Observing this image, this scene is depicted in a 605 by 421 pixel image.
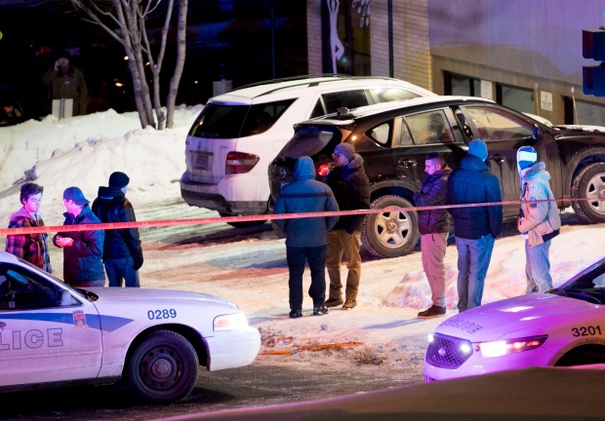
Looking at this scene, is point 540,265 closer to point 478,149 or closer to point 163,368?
point 478,149

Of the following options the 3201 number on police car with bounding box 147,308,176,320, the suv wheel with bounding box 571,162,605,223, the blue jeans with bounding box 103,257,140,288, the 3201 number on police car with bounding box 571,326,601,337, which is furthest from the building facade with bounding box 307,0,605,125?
the 3201 number on police car with bounding box 571,326,601,337

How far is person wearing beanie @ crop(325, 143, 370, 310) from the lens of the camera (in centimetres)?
1316

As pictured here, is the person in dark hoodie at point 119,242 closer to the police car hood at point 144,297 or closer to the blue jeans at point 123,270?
the blue jeans at point 123,270

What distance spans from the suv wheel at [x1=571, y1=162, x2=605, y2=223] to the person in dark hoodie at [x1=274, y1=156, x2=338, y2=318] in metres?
4.27

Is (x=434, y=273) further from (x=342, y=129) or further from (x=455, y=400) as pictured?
(x=455, y=400)

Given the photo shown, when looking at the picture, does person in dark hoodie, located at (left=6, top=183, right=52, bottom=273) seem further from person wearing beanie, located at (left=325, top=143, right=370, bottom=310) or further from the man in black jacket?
the man in black jacket

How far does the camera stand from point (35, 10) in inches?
1405

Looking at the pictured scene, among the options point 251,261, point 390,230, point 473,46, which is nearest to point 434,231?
point 390,230

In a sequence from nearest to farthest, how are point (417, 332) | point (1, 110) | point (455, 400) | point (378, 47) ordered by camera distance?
point (455, 400), point (417, 332), point (378, 47), point (1, 110)

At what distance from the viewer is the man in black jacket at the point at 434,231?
1236 centimetres

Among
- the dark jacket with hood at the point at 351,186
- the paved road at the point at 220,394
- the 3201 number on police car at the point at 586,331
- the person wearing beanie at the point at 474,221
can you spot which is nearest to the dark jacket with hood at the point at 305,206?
the dark jacket with hood at the point at 351,186

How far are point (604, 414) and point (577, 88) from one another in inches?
657

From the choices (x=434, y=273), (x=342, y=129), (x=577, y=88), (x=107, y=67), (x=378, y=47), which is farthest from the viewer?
(x=107, y=67)

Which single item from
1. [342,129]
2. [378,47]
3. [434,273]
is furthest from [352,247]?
[378,47]
